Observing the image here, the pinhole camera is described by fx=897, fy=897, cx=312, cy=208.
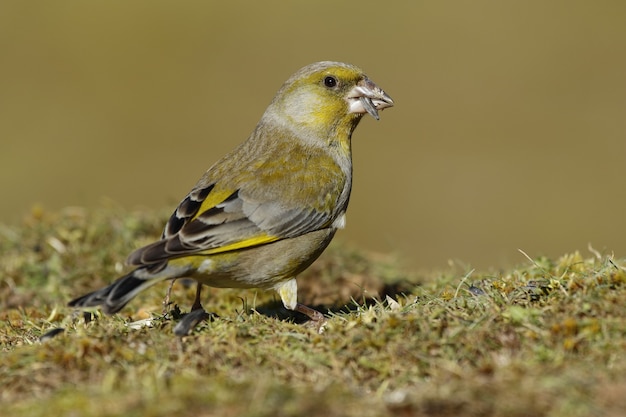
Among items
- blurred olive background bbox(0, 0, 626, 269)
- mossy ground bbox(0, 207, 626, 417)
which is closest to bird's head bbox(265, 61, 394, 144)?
mossy ground bbox(0, 207, 626, 417)

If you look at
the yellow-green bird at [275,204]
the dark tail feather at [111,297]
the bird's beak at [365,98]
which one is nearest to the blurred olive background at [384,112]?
the bird's beak at [365,98]

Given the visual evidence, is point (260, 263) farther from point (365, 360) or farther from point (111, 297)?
point (365, 360)

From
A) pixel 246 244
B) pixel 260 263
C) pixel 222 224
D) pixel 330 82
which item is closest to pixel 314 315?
pixel 260 263

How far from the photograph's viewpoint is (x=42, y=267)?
8586 mm

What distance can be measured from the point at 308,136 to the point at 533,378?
3855mm

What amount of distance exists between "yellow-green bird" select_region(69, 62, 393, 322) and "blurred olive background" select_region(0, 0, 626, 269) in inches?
273

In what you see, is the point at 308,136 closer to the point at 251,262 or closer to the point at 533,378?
the point at 251,262

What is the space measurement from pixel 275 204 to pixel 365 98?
1522 millimetres

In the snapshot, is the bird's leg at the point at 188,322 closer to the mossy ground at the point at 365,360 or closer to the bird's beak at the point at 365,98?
the mossy ground at the point at 365,360

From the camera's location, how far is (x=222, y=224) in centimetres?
621

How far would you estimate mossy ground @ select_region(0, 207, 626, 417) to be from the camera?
12.6 ft

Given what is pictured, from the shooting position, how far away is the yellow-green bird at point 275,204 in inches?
233

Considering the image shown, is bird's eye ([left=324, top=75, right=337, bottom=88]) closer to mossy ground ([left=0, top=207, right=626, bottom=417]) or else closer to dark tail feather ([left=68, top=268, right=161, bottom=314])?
mossy ground ([left=0, top=207, right=626, bottom=417])

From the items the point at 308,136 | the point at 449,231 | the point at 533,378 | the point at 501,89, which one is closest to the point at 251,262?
the point at 308,136
